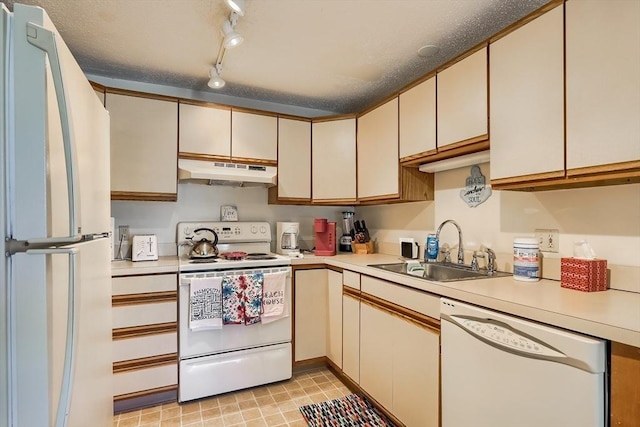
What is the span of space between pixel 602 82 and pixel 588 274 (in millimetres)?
780

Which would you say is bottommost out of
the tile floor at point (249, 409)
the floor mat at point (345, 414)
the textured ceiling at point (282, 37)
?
the tile floor at point (249, 409)

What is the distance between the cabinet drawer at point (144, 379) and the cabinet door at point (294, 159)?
1522 millimetres

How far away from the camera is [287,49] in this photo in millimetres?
2148

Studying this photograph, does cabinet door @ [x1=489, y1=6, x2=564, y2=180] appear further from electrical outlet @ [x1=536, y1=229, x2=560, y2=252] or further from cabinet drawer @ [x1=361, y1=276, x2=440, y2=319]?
cabinet drawer @ [x1=361, y1=276, x2=440, y2=319]

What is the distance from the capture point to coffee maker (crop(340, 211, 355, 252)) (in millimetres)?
3217

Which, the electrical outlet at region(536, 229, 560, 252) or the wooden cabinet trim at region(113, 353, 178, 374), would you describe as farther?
the wooden cabinet trim at region(113, 353, 178, 374)

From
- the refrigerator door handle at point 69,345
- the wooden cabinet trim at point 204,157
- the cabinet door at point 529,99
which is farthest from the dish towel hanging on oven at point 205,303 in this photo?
the cabinet door at point 529,99

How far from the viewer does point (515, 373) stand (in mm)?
1188

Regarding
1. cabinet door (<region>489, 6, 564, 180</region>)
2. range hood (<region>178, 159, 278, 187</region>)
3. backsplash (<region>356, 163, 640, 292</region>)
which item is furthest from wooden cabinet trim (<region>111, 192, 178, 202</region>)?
cabinet door (<region>489, 6, 564, 180</region>)

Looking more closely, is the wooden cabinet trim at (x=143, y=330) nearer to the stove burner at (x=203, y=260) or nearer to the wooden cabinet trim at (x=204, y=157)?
the stove burner at (x=203, y=260)

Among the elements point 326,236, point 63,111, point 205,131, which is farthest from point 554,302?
point 205,131

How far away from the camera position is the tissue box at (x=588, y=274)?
4.61ft

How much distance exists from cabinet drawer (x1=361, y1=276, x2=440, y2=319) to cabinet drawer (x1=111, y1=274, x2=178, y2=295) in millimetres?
1284

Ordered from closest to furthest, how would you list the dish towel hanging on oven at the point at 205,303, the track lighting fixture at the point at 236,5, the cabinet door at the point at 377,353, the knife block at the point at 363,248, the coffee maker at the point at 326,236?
the track lighting fixture at the point at 236,5, the cabinet door at the point at 377,353, the dish towel hanging on oven at the point at 205,303, the coffee maker at the point at 326,236, the knife block at the point at 363,248
